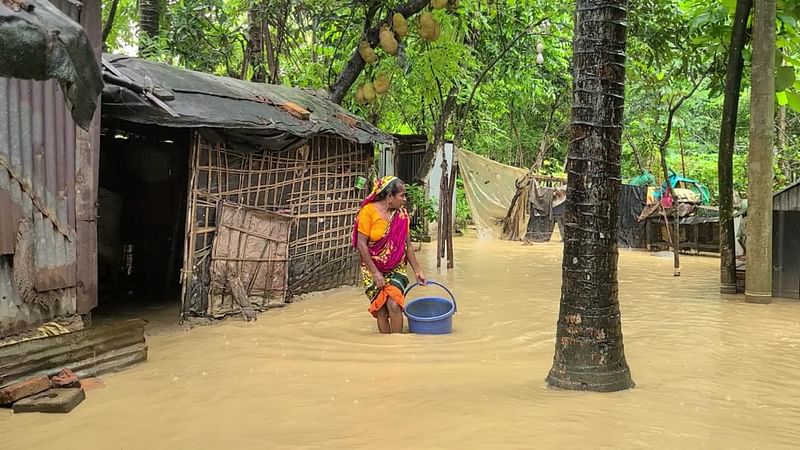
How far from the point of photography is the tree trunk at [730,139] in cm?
849

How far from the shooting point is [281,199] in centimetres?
797

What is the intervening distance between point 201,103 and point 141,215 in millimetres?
2828

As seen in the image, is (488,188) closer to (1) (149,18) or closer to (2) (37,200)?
(1) (149,18)

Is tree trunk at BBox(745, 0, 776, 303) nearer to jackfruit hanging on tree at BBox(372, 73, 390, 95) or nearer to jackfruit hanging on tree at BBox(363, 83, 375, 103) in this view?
jackfruit hanging on tree at BBox(372, 73, 390, 95)

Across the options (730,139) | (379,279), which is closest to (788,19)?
(730,139)

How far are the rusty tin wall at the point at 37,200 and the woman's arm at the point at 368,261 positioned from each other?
7.85 ft

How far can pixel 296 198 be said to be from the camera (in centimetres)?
818

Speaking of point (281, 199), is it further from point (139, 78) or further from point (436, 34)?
point (436, 34)

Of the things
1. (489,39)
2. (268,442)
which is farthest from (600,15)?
(489,39)

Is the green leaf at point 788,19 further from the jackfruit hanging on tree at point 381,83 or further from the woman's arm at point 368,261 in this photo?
the woman's arm at point 368,261

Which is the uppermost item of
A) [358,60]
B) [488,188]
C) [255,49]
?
[255,49]

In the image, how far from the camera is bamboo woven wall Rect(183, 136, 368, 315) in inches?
270

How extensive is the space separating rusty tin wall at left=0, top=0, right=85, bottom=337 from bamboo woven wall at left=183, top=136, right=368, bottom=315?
161cm

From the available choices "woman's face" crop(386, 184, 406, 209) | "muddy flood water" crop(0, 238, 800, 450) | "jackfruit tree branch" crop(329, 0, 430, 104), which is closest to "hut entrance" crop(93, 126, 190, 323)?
"muddy flood water" crop(0, 238, 800, 450)
